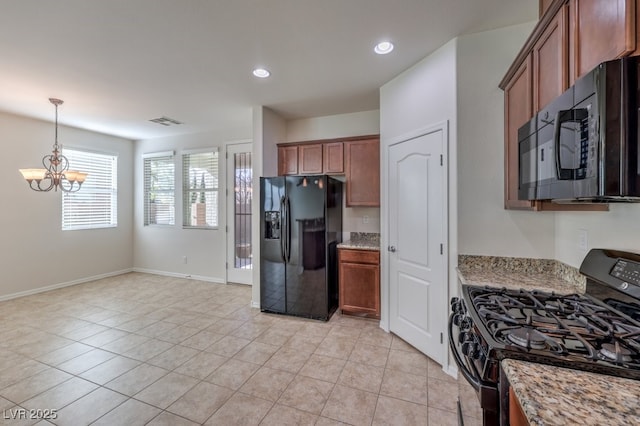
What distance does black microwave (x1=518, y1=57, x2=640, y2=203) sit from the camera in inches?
32.9

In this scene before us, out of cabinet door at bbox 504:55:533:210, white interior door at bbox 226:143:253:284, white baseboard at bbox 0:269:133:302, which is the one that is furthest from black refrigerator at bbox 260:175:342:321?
white baseboard at bbox 0:269:133:302

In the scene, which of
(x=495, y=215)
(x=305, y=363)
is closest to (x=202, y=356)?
(x=305, y=363)

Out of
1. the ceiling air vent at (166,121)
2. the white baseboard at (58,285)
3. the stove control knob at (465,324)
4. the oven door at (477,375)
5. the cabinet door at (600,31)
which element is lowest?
the white baseboard at (58,285)

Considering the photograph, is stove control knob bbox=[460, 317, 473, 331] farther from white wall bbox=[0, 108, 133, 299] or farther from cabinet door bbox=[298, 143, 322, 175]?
white wall bbox=[0, 108, 133, 299]

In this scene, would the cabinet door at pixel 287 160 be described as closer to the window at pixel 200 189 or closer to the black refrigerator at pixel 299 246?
the black refrigerator at pixel 299 246

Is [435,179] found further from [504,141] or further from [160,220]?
[160,220]

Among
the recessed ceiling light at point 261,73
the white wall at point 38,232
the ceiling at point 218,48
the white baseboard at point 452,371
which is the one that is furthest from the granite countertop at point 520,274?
the white wall at point 38,232

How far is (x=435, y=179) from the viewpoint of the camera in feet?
7.99

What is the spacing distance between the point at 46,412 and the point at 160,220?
4171 millimetres

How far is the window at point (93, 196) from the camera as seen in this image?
4.80 metres

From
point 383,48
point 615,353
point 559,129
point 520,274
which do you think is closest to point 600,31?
point 559,129

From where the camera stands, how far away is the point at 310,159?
12.9 ft

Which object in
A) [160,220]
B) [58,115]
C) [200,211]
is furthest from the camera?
[160,220]

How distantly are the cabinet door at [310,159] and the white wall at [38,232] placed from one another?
4127mm
